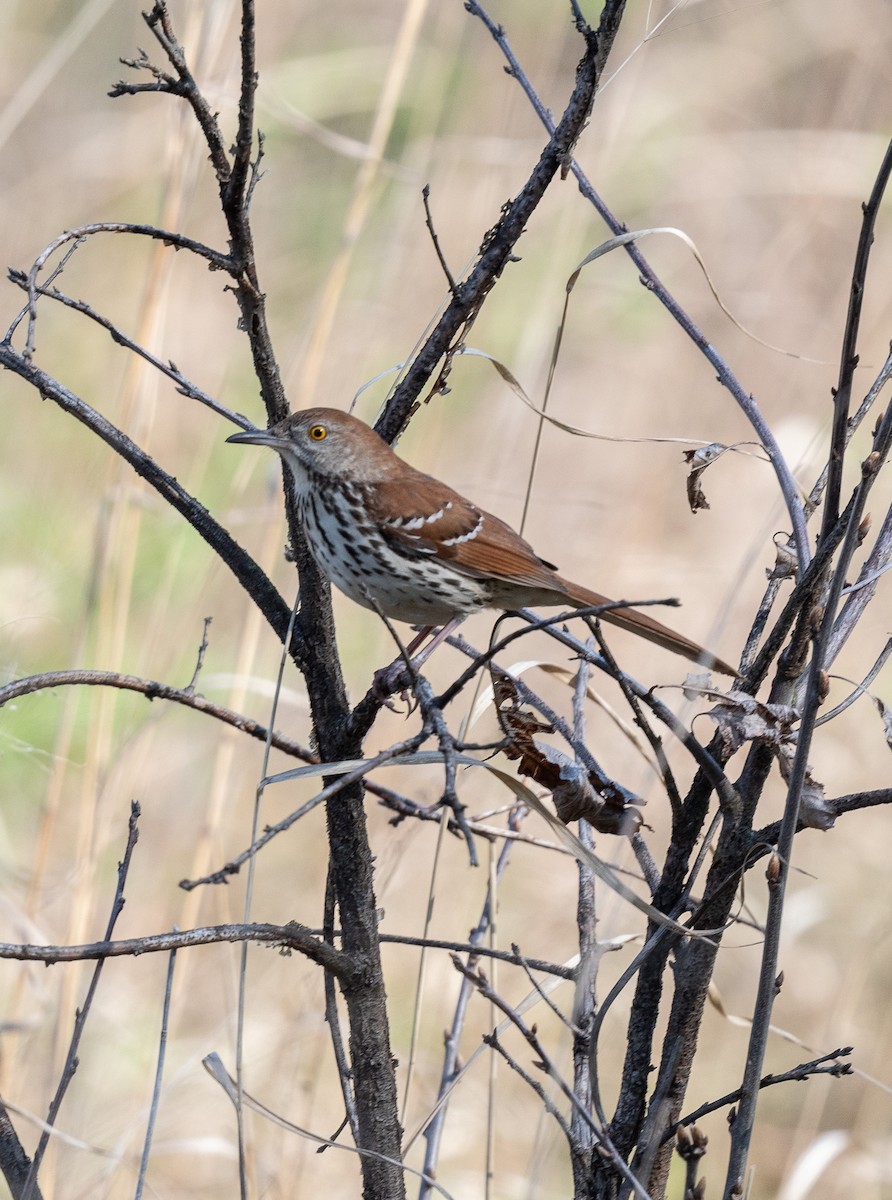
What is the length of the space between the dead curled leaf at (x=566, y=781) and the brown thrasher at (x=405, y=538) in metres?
0.67

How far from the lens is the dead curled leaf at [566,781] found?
4.89 ft

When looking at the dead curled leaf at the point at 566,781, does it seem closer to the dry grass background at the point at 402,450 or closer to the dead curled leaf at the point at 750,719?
the dead curled leaf at the point at 750,719

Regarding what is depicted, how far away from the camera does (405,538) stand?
7.88ft

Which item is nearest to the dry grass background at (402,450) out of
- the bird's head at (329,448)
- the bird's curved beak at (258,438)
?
the bird's head at (329,448)

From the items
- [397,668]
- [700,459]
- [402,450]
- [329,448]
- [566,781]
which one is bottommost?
[566,781]

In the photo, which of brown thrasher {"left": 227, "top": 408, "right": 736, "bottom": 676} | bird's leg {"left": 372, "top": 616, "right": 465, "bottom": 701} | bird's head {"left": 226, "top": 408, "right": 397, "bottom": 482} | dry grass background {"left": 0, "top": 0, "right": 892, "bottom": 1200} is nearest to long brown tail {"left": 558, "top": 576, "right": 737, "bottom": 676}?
brown thrasher {"left": 227, "top": 408, "right": 736, "bottom": 676}

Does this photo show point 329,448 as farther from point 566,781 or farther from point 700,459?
point 566,781

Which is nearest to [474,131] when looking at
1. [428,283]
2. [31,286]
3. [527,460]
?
[428,283]

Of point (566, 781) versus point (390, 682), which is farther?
point (390, 682)

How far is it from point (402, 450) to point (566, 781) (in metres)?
2.61

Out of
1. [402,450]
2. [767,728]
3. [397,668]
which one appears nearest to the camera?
[767,728]

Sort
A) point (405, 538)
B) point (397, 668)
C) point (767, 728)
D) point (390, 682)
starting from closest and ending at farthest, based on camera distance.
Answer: point (767, 728)
point (390, 682)
point (397, 668)
point (405, 538)

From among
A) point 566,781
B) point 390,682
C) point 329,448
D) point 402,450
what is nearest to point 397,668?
point 390,682

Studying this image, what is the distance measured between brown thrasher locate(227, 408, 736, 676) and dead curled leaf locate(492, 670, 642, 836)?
673mm
